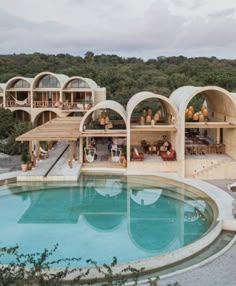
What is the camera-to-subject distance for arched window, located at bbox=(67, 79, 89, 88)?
36.8 metres

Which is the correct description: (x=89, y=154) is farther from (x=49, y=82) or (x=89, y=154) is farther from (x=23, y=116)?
(x=23, y=116)

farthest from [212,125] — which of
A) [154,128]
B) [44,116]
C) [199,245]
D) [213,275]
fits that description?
[44,116]

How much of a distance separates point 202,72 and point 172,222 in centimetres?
4288

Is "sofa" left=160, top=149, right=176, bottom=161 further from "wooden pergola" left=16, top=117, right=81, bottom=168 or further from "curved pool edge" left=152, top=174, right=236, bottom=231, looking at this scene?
"wooden pergola" left=16, top=117, right=81, bottom=168

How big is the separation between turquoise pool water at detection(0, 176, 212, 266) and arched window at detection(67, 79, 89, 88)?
17740 mm

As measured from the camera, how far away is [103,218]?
49.7 ft

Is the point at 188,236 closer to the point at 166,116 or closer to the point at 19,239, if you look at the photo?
the point at 19,239

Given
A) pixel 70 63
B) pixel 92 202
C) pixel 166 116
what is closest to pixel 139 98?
pixel 166 116

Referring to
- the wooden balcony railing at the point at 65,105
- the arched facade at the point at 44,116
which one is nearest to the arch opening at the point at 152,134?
the wooden balcony railing at the point at 65,105

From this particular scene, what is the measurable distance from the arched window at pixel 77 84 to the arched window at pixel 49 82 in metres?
1.31

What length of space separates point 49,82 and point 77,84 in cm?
300

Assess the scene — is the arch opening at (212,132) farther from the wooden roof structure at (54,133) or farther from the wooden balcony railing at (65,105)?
the wooden balcony railing at (65,105)

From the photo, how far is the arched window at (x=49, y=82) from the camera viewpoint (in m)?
37.3

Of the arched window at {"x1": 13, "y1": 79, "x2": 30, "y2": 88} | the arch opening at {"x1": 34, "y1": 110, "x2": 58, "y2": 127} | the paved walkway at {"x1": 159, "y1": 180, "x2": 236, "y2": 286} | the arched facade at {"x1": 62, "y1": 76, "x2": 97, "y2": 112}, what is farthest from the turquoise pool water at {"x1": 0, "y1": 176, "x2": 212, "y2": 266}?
the arched window at {"x1": 13, "y1": 79, "x2": 30, "y2": 88}
